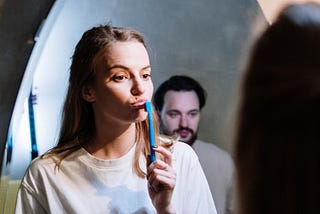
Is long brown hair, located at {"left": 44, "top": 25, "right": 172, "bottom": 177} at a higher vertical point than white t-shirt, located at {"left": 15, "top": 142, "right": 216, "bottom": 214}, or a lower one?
higher

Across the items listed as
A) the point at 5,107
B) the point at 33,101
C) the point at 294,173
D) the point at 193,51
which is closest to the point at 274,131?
the point at 294,173

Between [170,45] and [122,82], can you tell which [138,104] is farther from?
[170,45]

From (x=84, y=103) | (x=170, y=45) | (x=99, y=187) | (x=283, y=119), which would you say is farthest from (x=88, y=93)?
(x=170, y=45)

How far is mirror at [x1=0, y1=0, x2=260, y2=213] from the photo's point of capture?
1457mm

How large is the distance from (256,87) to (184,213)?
447 mm

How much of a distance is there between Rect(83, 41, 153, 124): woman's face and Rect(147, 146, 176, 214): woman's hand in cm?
7

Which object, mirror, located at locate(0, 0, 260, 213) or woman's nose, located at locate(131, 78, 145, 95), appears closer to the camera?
woman's nose, located at locate(131, 78, 145, 95)

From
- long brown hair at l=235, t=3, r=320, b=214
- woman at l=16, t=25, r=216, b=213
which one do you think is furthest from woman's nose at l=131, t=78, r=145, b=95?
long brown hair at l=235, t=3, r=320, b=214

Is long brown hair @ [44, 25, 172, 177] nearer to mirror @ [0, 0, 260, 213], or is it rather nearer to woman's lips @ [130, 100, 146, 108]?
woman's lips @ [130, 100, 146, 108]

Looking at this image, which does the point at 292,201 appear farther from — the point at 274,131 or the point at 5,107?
the point at 5,107

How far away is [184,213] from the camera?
0.79 meters

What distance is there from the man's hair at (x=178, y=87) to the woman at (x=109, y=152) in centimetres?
70

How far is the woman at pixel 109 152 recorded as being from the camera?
0.77 m

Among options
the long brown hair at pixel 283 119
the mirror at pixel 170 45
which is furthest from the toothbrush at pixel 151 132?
the mirror at pixel 170 45
